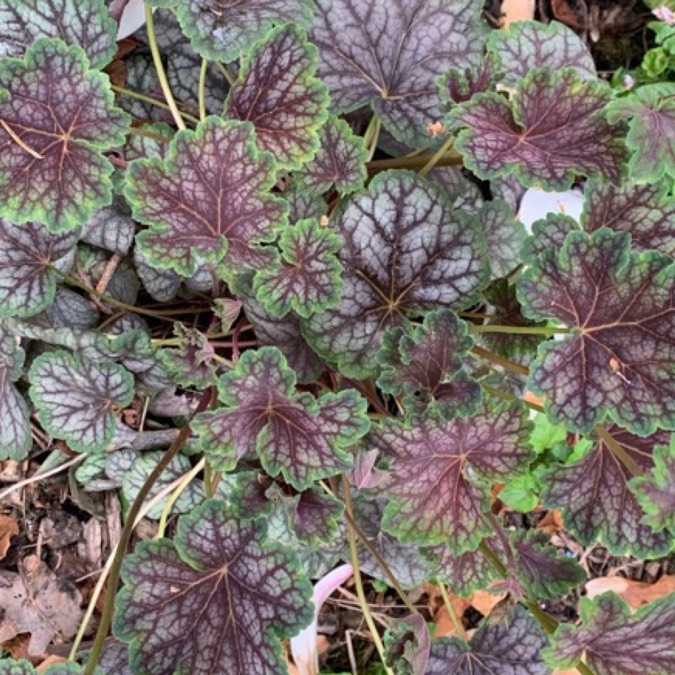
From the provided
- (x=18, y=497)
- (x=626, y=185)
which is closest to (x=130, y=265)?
(x=18, y=497)

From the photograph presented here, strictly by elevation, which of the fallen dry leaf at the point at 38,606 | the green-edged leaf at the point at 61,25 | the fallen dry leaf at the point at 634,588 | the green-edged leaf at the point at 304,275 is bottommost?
the fallen dry leaf at the point at 634,588

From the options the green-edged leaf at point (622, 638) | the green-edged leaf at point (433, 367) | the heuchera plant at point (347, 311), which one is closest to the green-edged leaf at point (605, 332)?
the heuchera plant at point (347, 311)

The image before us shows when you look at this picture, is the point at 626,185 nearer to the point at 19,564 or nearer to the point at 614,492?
the point at 614,492

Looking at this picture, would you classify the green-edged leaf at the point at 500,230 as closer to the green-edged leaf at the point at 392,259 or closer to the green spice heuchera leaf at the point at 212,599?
the green-edged leaf at the point at 392,259

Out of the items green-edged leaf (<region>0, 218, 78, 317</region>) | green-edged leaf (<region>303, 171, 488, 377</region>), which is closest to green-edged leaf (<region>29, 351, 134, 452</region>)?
green-edged leaf (<region>0, 218, 78, 317</region>)

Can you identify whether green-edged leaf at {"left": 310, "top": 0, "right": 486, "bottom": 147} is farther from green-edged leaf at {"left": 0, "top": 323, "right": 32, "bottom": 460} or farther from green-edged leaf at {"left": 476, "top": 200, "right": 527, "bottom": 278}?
green-edged leaf at {"left": 0, "top": 323, "right": 32, "bottom": 460}

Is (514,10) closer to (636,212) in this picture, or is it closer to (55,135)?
(636,212)
